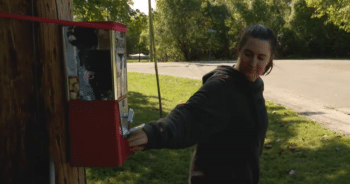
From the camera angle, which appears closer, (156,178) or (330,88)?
(156,178)

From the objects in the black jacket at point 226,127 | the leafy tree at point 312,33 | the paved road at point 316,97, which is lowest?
the paved road at point 316,97

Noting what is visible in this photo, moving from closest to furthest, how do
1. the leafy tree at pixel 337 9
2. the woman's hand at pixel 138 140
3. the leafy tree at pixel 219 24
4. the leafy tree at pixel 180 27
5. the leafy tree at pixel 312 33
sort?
1. the woman's hand at pixel 138 140
2. the leafy tree at pixel 337 9
3. the leafy tree at pixel 180 27
4. the leafy tree at pixel 219 24
5. the leafy tree at pixel 312 33

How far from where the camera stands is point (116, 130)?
1.29 metres

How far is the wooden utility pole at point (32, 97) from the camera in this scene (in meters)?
1.29

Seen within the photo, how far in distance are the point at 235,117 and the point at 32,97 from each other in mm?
922

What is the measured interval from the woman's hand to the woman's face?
744 millimetres

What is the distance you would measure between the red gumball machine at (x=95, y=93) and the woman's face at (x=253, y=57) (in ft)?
2.30

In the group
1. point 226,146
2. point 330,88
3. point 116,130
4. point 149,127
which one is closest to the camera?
point 149,127

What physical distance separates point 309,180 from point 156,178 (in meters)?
1.74

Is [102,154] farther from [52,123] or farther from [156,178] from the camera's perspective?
[156,178]

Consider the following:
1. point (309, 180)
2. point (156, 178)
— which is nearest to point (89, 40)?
point (156, 178)

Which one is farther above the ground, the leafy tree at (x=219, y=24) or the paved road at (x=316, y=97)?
the leafy tree at (x=219, y=24)

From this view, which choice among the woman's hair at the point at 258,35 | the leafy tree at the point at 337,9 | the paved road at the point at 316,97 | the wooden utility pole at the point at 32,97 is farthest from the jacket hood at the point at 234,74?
the leafy tree at the point at 337,9

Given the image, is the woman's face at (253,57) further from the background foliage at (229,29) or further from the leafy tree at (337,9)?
the background foliage at (229,29)
